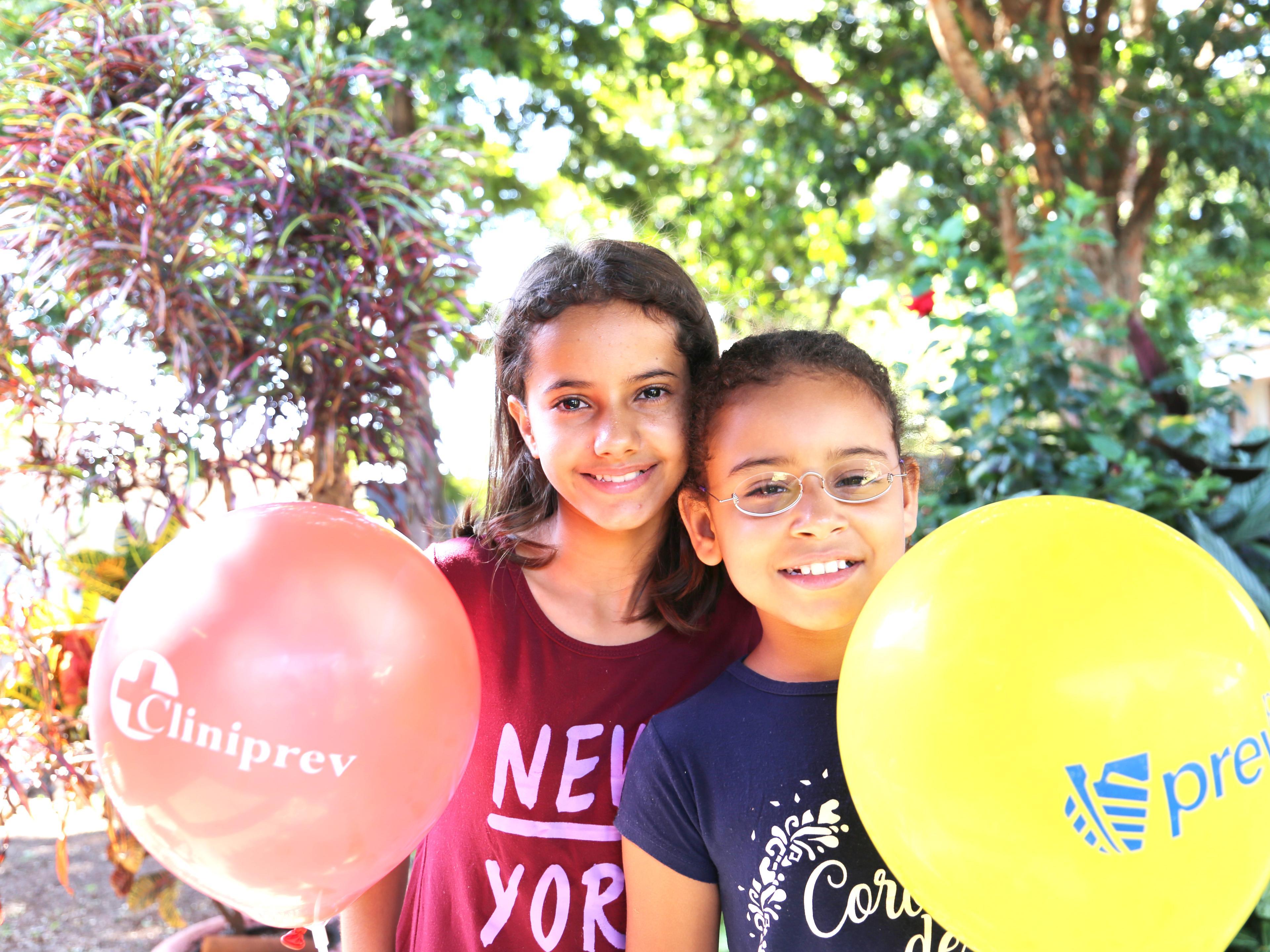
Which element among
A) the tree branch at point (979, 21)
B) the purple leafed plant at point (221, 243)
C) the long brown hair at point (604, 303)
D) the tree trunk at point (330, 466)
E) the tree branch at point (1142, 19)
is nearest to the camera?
the long brown hair at point (604, 303)

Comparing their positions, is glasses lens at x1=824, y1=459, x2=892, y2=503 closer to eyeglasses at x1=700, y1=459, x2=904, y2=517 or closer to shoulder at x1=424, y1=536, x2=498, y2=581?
eyeglasses at x1=700, y1=459, x2=904, y2=517

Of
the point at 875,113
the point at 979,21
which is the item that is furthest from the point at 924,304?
the point at 979,21

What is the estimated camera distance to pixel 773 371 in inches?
57.1

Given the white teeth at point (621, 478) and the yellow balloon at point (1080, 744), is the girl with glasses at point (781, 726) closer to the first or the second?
the white teeth at point (621, 478)

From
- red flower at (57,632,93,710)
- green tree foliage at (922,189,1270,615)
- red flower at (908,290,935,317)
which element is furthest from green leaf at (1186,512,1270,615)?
red flower at (57,632,93,710)

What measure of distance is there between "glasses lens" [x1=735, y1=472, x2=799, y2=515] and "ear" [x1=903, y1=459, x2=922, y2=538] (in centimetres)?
22

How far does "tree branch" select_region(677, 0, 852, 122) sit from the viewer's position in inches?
244

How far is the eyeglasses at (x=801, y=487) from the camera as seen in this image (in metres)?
1.36

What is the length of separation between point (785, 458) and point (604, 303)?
40 centimetres

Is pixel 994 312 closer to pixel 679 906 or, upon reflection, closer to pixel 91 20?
pixel 679 906

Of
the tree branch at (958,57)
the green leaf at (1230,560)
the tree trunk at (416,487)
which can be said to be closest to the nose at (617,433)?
the tree trunk at (416,487)

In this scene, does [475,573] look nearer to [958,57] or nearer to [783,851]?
[783,851]

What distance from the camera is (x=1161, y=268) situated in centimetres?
854

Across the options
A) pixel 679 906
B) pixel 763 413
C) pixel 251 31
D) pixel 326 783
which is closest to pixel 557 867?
pixel 679 906
